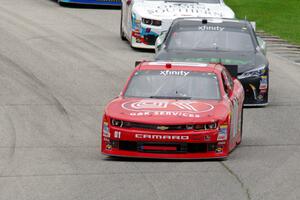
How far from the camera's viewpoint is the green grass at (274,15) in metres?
31.3

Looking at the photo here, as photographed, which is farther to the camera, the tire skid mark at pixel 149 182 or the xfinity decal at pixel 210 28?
the xfinity decal at pixel 210 28

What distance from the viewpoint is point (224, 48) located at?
68.8ft

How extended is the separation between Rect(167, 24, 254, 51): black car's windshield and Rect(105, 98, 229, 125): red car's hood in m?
5.69

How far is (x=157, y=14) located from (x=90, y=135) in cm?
964

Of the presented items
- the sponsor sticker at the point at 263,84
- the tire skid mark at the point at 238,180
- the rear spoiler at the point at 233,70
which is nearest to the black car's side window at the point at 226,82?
the tire skid mark at the point at 238,180

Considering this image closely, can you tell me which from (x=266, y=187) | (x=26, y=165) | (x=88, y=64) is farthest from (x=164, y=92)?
(x=88, y=64)

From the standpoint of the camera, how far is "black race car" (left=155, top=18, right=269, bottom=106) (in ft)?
65.3

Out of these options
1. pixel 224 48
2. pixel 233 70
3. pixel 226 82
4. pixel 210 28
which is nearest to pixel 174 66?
pixel 226 82

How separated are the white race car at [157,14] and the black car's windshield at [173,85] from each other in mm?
9442

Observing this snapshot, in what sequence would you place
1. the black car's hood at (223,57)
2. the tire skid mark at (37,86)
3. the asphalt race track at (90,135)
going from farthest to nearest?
the black car's hood at (223,57), the tire skid mark at (37,86), the asphalt race track at (90,135)

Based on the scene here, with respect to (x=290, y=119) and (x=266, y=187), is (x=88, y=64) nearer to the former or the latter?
(x=290, y=119)

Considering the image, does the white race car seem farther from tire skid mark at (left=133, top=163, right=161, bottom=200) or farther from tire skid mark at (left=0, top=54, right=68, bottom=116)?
tire skid mark at (left=133, top=163, right=161, bottom=200)

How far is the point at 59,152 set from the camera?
1527 centimetres

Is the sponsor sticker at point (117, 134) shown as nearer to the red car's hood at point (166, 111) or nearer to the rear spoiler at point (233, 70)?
the red car's hood at point (166, 111)
